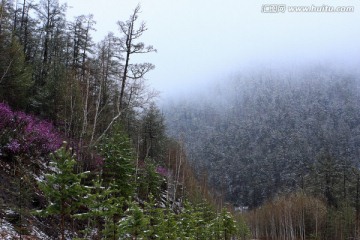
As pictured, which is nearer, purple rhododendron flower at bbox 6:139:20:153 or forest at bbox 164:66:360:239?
purple rhododendron flower at bbox 6:139:20:153

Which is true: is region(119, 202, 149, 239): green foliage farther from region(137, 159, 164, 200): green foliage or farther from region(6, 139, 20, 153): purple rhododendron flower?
region(137, 159, 164, 200): green foliage

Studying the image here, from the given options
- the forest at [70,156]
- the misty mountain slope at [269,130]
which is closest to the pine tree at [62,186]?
the forest at [70,156]

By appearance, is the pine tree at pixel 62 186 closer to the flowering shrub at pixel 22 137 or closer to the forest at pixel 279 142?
the flowering shrub at pixel 22 137

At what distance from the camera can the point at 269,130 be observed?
12794 centimetres

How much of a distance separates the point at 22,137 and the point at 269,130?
118202 millimetres

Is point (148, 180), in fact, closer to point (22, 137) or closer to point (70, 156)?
point (22, 137)

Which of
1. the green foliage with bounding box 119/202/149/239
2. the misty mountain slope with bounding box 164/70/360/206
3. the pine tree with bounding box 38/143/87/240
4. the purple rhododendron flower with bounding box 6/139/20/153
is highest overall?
the misty mountain slope with bounding box 164/70/360/206

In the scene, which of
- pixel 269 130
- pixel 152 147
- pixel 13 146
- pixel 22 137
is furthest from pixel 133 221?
pixel 269 130

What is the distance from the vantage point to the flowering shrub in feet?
55.0

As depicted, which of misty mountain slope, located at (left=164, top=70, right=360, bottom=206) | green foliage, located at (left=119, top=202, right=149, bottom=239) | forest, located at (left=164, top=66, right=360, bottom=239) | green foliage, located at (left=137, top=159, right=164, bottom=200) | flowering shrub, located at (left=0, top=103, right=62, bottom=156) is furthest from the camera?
misty mountain slope, located at (left=164, top=70, right=360, bottom=206)

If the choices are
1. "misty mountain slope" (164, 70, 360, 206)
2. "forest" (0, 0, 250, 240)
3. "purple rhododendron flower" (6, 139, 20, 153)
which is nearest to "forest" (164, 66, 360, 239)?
"misty mountain slope" (164, 70, 360, 206)

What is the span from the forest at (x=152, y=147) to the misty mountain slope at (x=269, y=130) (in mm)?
552

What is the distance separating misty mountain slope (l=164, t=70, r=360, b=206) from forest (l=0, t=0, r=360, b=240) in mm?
552

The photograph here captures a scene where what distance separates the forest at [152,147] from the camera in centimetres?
1394
